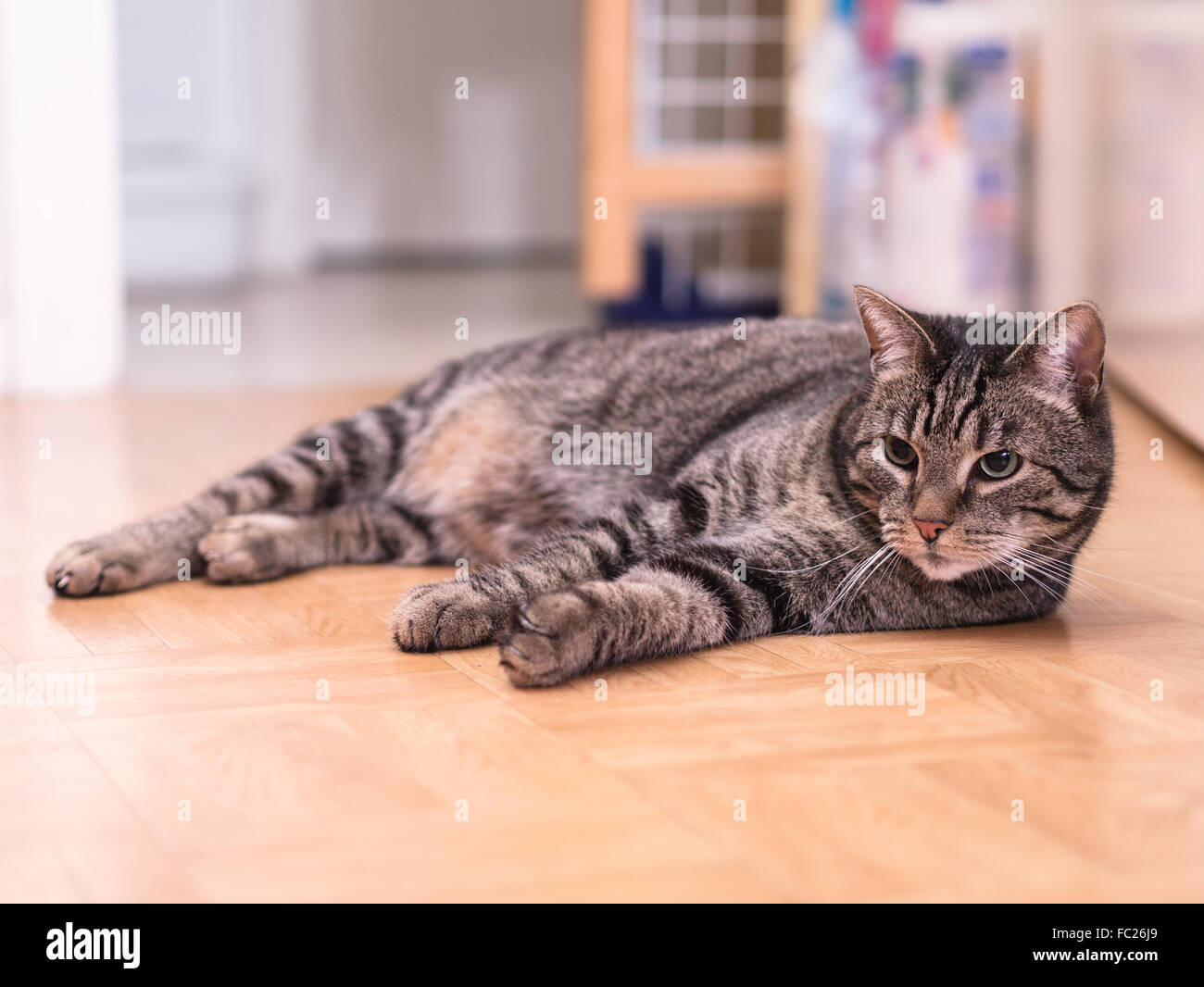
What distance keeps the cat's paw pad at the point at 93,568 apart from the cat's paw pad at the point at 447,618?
49 centimetres

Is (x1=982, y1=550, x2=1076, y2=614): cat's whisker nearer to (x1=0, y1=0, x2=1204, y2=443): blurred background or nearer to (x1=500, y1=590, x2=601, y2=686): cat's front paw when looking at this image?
(x1=500, y1=590, x2=601, y2=686): cat's front paw

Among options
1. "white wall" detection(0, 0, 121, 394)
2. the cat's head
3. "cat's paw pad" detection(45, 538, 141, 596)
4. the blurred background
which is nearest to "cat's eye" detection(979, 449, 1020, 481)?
the cat's head

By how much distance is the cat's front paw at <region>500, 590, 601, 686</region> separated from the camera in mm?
1505

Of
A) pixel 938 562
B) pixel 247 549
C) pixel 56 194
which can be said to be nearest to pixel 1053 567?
pixel 938 562

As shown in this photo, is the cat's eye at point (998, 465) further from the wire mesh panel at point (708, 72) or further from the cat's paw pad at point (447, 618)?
the wire mesh panel at point (708, 72)

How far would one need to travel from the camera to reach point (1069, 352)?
162 centimetres

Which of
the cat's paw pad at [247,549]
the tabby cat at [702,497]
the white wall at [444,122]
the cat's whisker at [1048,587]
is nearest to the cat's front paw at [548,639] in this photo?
the tabby cat at [702,497]

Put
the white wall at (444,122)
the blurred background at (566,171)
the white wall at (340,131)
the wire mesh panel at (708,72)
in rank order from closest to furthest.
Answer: the blurred background at (566,171) → the wire mesh panel at (708,72) → the white wall at (340,131) → the white wall at (444,122)

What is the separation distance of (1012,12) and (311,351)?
94.6 inches

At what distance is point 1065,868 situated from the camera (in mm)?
1112

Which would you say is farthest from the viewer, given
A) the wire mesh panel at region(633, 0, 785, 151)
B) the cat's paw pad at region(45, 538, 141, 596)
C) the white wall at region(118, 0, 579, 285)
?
the white wall at region(118, 0, 579, 285)

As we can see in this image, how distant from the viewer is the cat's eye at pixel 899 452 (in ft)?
5.48

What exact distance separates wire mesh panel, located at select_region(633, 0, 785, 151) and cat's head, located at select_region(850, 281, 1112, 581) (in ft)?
10.6
